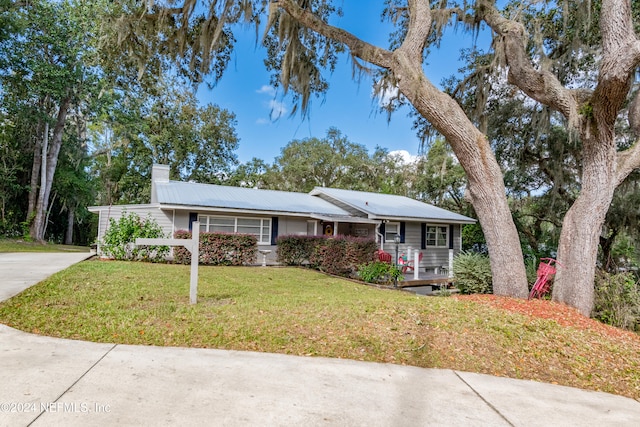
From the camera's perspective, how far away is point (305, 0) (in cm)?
846

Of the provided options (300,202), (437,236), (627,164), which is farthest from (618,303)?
(300,202)

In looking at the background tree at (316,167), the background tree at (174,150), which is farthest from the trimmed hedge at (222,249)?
the background tree at (316,167)

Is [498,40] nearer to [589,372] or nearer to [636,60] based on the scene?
[636,60]

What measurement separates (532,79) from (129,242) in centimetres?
1283

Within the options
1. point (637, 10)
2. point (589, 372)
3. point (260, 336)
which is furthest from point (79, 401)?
point (637, 10)

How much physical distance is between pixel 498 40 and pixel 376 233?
9.37m

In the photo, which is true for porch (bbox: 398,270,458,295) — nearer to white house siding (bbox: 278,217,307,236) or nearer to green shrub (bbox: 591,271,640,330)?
green shrub (bbox: 591,271,640,330)

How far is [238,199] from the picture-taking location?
51.7 ft

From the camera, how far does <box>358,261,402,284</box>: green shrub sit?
11172 mm

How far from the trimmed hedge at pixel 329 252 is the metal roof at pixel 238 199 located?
176 cm

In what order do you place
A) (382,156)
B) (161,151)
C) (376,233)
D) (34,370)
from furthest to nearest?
(382,156)
(161,151)
(376,233)
(34,370)

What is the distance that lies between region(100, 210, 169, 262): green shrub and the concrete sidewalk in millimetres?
9637

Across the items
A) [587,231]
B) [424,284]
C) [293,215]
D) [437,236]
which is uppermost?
[293,215]

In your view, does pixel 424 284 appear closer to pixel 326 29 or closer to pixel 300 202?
pixel 300 202
